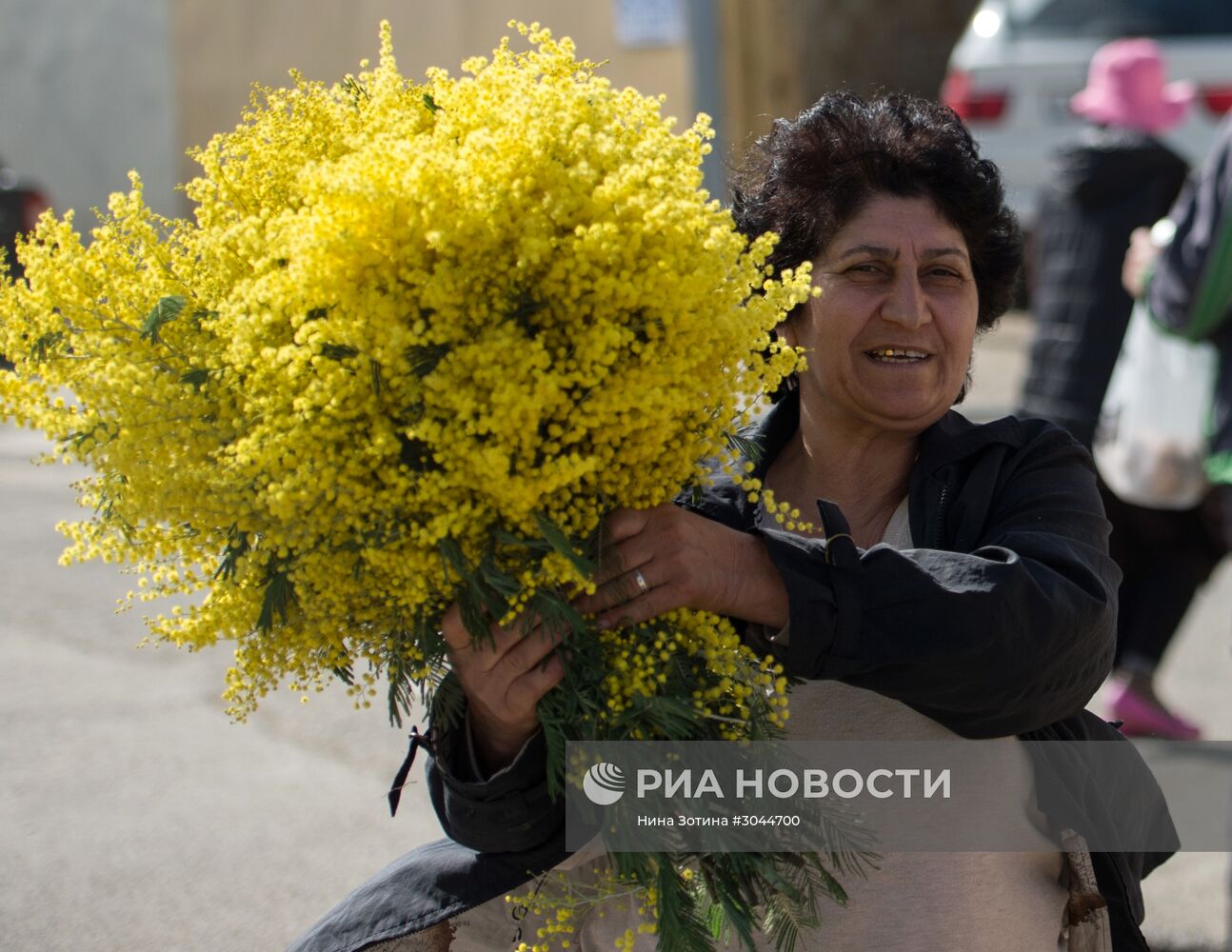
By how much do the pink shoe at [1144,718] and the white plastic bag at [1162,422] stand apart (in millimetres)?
661

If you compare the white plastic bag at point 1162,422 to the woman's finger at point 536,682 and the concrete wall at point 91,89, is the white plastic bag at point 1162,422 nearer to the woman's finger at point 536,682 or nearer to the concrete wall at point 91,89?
the woman's finger at point 536,682

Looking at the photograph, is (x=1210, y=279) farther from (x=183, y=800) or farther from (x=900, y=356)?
(x=183, y=800)

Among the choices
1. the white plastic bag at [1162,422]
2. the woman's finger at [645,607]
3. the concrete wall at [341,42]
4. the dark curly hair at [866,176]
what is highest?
the concrete wall at [341,42]

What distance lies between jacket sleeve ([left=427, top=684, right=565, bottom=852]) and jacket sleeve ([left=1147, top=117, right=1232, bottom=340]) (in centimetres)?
252

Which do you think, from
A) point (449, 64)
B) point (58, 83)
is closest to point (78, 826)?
point (449, 64)

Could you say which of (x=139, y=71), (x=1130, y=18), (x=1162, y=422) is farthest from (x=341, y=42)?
(x=1162, y=422)

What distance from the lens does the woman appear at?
68.2 inches

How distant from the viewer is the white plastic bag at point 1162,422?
4531 mm

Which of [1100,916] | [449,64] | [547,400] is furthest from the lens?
[449,64]

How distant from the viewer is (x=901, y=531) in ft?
6.91

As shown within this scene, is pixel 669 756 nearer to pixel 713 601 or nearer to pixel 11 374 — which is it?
pixel 713 601

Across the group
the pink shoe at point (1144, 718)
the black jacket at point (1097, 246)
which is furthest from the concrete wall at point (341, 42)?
the pink shoe at point (1144, 718)

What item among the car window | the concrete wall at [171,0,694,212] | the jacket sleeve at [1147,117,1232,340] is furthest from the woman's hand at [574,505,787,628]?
the concrete wall at [171,0,694,212]

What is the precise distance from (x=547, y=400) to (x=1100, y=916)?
1.12 metres
